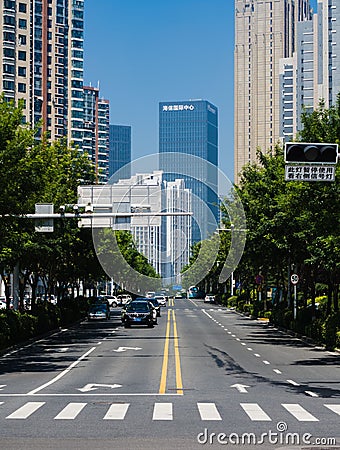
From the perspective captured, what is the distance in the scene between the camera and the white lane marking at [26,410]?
50.7 feet

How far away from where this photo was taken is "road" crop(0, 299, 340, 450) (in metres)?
12.9

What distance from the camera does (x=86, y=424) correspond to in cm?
1436

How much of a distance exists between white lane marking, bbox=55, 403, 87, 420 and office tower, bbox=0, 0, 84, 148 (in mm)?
115905

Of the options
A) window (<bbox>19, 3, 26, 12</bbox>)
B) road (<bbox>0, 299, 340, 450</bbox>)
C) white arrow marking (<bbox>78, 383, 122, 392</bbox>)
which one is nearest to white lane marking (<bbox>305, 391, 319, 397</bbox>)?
road (<bbox>0, 299, 340, 450</bbox>)

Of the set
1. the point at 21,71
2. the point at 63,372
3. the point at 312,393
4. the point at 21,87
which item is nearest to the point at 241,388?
the point at 312,393

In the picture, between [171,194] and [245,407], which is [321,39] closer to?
[171,194]

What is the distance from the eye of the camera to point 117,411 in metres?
16.2

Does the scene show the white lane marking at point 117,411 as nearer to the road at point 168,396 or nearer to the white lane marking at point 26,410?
the road at point 168,396

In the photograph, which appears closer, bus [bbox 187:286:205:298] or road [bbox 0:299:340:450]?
road [bbox 0:299:340:450]

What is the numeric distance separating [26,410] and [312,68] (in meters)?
161

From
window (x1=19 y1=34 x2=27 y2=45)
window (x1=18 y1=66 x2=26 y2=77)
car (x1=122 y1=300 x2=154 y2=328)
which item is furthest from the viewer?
window (x1=19 y1=34 x2=27 y2=45)

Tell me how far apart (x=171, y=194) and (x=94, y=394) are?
165 feet

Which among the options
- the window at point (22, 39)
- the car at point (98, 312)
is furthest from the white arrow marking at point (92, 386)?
the window at point (22, 39)

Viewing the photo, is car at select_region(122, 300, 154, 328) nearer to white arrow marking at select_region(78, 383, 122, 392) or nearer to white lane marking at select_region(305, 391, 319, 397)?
white arrow marking at select_region(78, 383, 122, 392)
